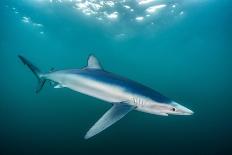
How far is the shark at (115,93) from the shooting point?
462cm

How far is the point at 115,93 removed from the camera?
5.37 metres

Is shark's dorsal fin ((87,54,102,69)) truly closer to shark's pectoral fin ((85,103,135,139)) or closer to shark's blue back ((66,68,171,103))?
shark's blue back ((66,68,171,103))

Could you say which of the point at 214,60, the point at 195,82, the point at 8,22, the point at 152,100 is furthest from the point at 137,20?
the point at 195,82

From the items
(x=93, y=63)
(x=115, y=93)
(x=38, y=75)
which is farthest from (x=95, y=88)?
(x=38, y=75)

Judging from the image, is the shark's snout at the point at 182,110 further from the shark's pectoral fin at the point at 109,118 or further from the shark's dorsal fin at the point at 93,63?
the shark's dorsal fin at the point at 93,63

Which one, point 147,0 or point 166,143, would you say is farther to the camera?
point 147,0

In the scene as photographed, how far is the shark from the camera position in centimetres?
462

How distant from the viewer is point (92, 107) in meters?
28.6

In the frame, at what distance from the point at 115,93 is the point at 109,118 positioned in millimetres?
939

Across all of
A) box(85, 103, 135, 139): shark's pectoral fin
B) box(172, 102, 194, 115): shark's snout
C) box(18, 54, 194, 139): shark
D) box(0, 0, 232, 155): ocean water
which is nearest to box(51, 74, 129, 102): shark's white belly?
box(18, 54, 194, 139): shark

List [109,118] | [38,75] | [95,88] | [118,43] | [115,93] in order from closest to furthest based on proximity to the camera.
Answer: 1. [109,118]
2. [115,93]
3. [95,88]
4. [38,75]
5. [118,43]

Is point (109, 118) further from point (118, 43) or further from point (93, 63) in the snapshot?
point (118, 43)

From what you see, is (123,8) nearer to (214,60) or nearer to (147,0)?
(147,0)

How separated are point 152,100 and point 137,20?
23009 millimetres
